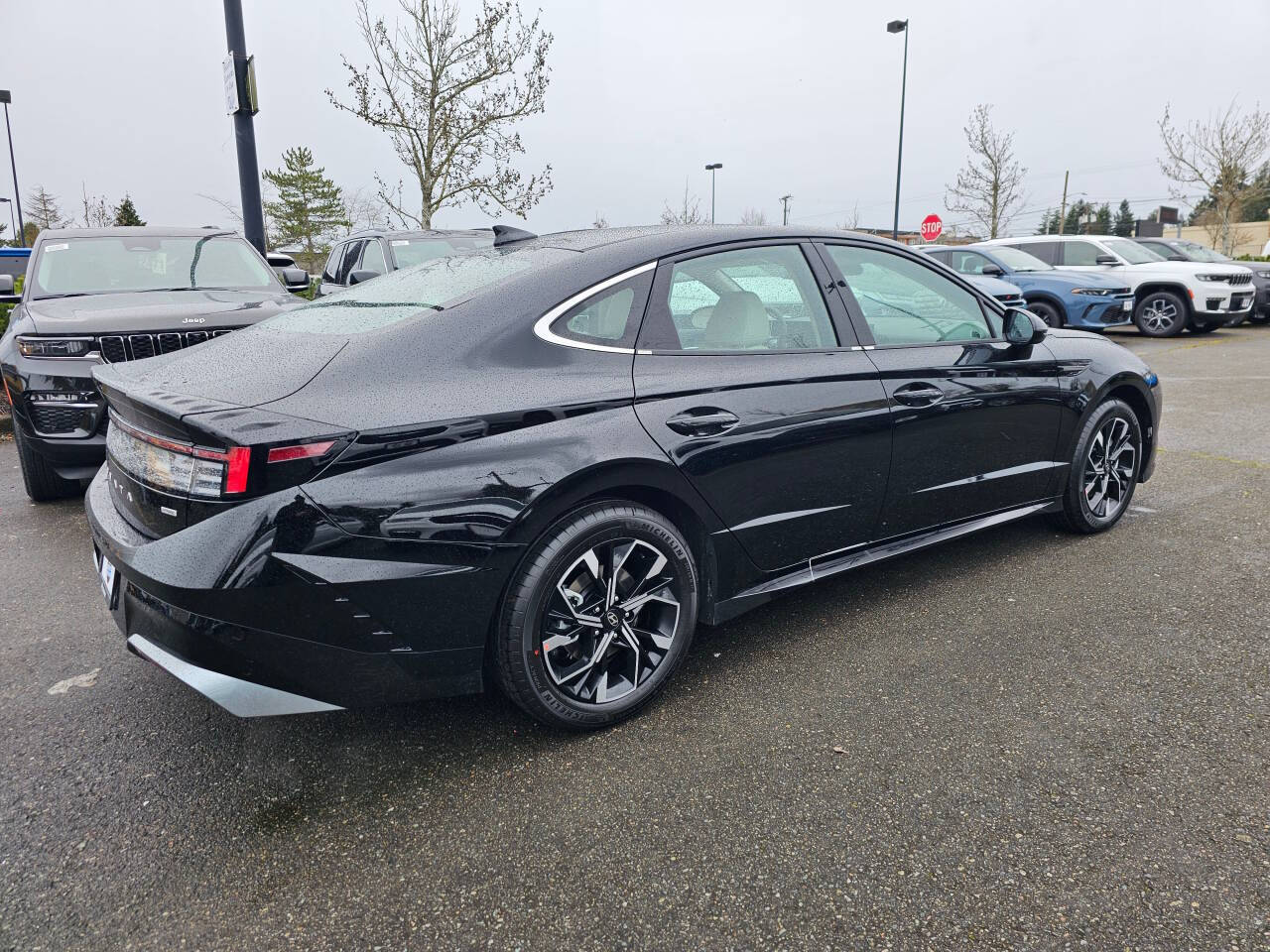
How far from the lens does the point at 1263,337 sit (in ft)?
47.0

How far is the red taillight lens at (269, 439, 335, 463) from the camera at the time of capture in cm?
204

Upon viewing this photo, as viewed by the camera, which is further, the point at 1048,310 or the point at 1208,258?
the point at 1208,258

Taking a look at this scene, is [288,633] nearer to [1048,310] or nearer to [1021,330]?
[1021,330]

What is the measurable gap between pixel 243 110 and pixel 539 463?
728cm

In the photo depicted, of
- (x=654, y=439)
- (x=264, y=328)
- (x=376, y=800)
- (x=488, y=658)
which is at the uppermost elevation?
(x=264, y=328)

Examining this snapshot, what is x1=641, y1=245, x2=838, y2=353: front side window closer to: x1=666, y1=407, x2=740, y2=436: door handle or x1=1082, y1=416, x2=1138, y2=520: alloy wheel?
x1=666, y1=407, x2=740, y2=436: door handle

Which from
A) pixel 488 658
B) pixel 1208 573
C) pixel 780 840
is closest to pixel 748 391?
pixel 488 658

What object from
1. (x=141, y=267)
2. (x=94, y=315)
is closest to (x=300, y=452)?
(x=94, y=315)

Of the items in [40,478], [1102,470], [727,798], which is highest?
[1102,470]

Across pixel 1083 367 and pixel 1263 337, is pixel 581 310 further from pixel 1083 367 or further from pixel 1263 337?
pixel 1263 337

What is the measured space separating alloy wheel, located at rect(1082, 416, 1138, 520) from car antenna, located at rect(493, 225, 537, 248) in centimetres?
280

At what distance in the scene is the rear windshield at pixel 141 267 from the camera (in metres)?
5.68

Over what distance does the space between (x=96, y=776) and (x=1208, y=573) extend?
4240 millimetres

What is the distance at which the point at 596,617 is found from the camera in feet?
8.29
